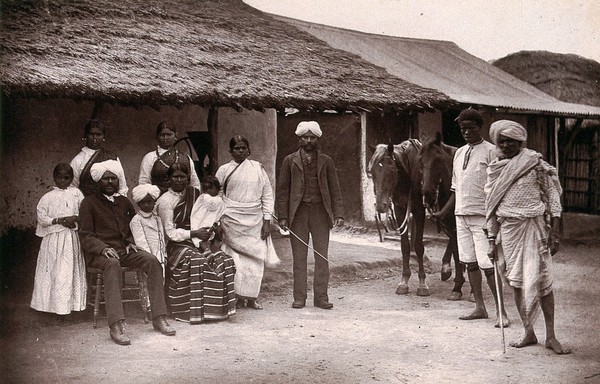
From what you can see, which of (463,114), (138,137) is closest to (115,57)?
(138,137)

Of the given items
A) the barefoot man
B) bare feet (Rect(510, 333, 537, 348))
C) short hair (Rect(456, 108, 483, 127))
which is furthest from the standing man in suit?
bare feet (Rect(510, 333, 537, 348))

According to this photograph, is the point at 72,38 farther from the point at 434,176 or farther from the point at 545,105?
the point at 545,105

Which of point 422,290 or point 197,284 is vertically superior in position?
point 197,284

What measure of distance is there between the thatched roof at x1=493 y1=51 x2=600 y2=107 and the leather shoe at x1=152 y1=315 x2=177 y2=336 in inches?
495

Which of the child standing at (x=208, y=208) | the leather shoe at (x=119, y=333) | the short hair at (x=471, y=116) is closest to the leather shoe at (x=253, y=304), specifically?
the child standing at (x=208, y=208)

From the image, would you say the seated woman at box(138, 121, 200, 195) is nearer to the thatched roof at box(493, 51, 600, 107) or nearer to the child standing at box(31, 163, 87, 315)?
the child standing at box(31, 163, 87, 315)

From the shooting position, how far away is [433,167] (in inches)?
295

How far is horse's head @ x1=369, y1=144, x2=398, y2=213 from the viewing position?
757cm

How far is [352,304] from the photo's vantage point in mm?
7289

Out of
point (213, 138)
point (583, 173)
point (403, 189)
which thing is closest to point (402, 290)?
point (403, 189)

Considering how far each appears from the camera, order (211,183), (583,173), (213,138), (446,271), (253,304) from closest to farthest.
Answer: (211,183) → (253,304) → (213,138) → (446,271) → (583,173)

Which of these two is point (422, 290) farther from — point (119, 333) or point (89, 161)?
point (89, 161)

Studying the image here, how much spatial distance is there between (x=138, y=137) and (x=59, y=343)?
313cm

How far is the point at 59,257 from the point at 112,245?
0.46 meters
